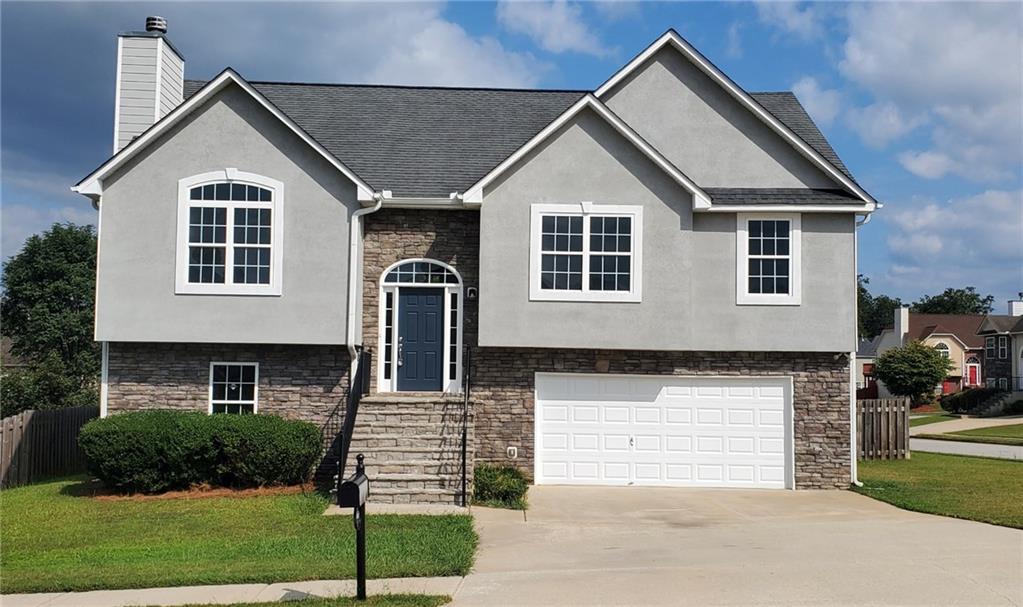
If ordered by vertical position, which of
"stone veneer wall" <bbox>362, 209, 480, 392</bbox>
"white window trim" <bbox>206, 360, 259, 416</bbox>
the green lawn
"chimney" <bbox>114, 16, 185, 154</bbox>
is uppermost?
"chimney" <bbox>114, 16, 185, 154</bbox>

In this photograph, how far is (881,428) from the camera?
880 inches

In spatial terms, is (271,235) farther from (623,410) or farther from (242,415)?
(623,410)

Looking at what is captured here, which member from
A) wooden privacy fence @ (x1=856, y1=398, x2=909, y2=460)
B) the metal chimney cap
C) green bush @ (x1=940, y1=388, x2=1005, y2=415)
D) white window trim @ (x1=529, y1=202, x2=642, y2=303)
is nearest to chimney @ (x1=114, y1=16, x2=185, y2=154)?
the metal chimney cap

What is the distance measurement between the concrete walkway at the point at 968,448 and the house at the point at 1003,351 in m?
29.0

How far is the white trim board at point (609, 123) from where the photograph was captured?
1675 centimetres

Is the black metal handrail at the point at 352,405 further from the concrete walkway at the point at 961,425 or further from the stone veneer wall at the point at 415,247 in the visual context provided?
the concrete walkway at the point at 961,425

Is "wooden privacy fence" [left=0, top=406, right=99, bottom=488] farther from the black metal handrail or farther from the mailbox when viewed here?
the mailbox

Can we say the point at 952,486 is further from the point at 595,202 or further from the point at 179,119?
the point at 179,119

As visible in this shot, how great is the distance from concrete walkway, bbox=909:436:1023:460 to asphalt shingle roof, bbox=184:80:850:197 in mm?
11942

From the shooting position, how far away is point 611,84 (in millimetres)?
18266

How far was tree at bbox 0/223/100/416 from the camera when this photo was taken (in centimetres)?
4834

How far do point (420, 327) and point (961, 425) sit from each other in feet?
109

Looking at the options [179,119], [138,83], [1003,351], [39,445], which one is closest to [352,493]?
[179,119]

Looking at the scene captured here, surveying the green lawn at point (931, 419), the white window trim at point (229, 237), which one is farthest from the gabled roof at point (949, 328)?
the white window trim at point (229, 237)
